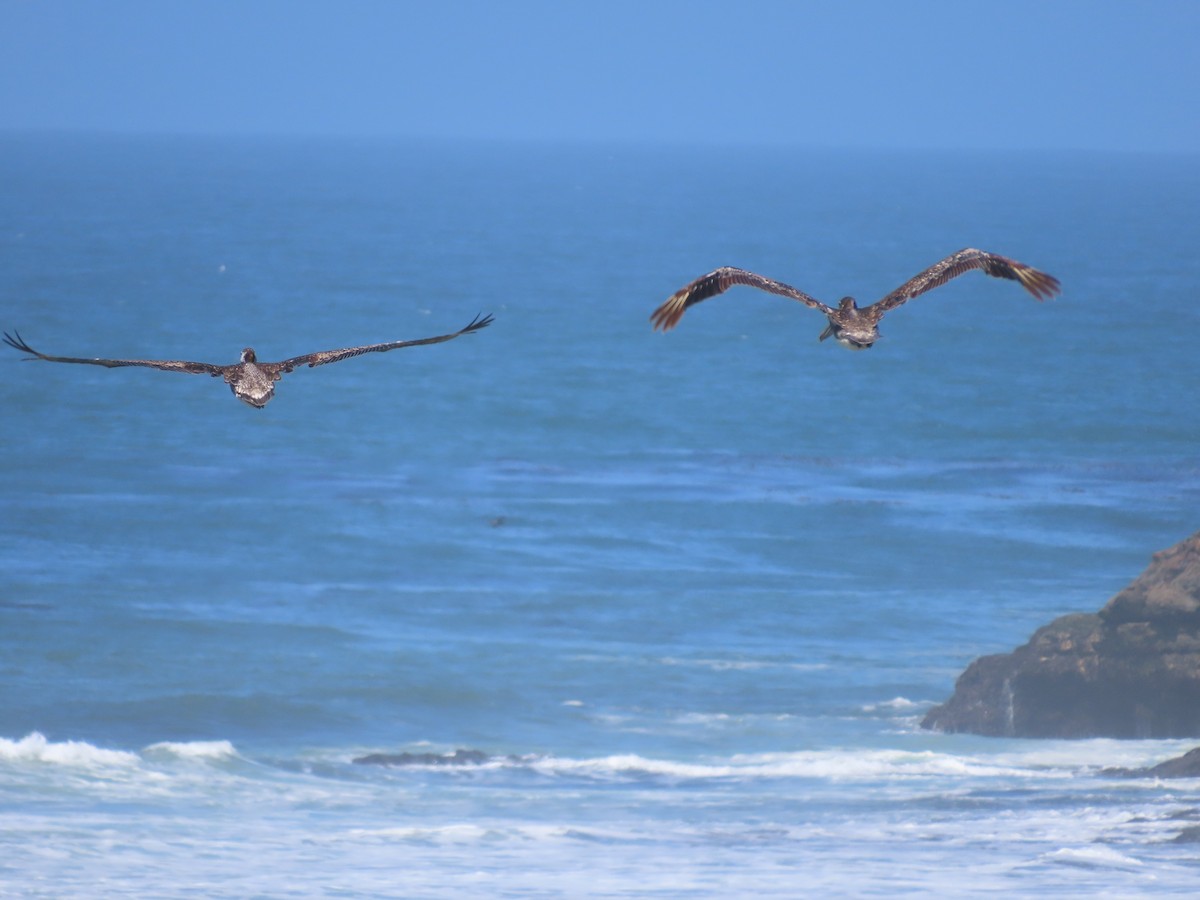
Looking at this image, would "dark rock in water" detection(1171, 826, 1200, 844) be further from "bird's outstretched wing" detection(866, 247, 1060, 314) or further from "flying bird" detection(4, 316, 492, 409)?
"flying bird" detection(4, 316, 492, 409)

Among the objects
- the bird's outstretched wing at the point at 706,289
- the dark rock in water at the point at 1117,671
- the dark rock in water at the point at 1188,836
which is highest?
the bird's outstretched wing at the point at 706,289

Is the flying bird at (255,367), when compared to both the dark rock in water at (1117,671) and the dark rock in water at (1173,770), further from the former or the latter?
the dark rock in water at (1117,671)

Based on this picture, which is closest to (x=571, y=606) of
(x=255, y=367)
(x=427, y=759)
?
(x=427, y=759)

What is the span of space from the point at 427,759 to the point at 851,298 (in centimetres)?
3652

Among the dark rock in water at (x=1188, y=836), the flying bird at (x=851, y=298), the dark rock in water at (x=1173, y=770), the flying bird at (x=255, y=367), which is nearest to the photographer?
the flying bird at (x=255, y=367)

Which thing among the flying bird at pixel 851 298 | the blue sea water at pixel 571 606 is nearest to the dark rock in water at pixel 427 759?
the blue sea water at pixel 571 606

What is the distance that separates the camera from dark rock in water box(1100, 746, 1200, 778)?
4672 cm

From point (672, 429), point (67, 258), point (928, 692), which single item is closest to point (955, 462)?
point (672, 429)

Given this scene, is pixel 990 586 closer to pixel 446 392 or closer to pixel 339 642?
pixel 339 642

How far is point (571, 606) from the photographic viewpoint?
230 ft

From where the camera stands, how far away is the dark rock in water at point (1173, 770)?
46.7m

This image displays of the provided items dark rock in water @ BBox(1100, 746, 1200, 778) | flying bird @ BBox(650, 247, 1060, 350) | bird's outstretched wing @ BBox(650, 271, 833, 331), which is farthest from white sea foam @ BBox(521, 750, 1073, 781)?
bird's outstretched wing @ BBox(650, 271, 833, 331)

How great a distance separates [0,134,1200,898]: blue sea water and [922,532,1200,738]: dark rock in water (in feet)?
2.21

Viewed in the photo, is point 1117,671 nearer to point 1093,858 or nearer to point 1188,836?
point 1188,836
